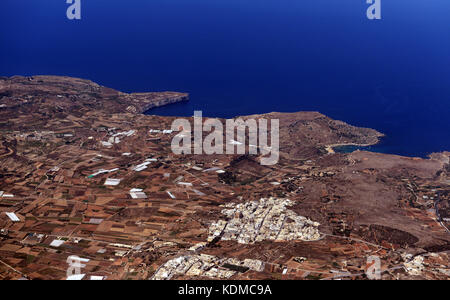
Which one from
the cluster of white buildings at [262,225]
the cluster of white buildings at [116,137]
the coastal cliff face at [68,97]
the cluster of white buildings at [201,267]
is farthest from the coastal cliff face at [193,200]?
the coastal cliff face at [68,97]

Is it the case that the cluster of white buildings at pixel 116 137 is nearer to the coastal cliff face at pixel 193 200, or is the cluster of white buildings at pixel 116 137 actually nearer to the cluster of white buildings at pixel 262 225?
the coastal cliff face at pixel 193 200

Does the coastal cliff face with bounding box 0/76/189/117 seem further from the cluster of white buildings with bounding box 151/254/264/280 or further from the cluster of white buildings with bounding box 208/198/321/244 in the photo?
the cluster of white buildings with bounding box 151/254/264/280

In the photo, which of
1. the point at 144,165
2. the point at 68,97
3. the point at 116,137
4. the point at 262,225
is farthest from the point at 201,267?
the point at 68,97

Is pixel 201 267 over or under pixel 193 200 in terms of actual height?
under

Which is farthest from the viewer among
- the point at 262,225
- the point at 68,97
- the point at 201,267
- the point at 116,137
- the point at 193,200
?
the point at 68,97

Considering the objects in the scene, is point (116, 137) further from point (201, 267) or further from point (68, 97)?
point (201, 267)

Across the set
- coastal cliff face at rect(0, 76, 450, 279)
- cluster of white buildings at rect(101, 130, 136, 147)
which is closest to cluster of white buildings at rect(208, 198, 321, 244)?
coastal cliff face at rect(0, 76, 450, 279)
